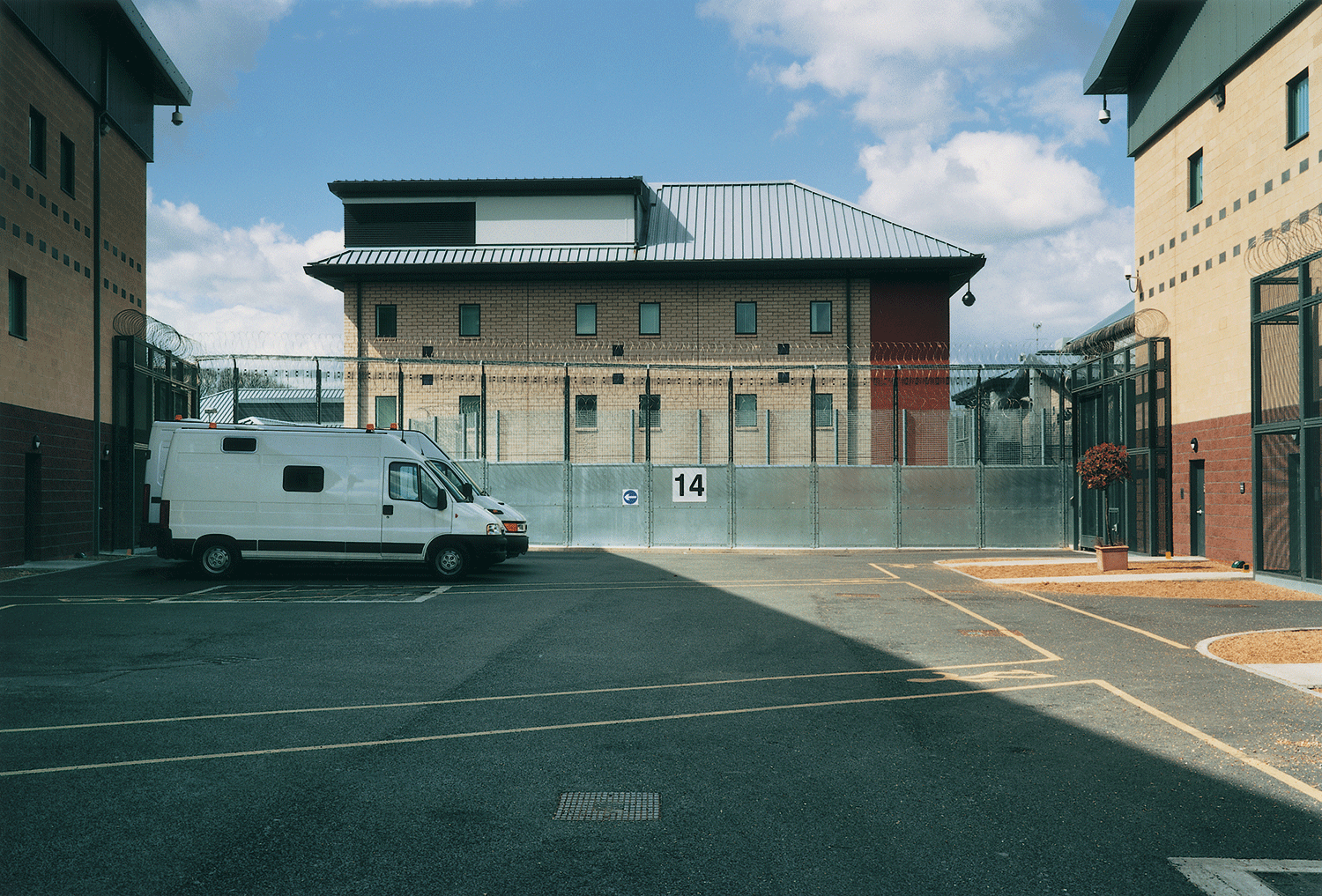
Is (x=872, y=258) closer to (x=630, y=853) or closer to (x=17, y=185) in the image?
(x=17, y=185)

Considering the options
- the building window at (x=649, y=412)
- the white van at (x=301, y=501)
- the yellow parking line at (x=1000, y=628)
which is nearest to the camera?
the yellow parking line at (x=1000, y=628)

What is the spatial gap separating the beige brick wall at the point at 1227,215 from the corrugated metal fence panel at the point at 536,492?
48.8 feet

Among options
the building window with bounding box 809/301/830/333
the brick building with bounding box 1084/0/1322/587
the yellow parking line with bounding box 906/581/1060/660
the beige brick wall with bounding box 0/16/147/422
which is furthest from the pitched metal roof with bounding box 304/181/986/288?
the yellow parking line with bounding box 906/581/1060/660

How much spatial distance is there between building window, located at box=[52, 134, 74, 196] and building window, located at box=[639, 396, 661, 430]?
13.8 m

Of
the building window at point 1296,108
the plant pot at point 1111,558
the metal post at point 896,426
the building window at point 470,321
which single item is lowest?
the plant pot at point 1111,558

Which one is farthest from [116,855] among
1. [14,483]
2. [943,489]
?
[943,489]

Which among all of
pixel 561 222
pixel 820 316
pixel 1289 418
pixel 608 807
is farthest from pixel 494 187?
pixel 608 807

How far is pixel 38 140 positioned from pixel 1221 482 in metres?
24.4

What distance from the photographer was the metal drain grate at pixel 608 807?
516 centimetres

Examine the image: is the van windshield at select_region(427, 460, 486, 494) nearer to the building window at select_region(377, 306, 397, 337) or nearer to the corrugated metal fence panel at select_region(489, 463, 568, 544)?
the corrugated metal fence panel at select_region(489, 463, 568, 544)

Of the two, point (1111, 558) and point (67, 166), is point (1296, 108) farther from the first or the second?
point (67, 166)

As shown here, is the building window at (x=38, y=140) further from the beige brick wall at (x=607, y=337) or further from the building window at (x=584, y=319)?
the building window at (x=584, y=319)

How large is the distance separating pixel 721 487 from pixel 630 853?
21.5 m

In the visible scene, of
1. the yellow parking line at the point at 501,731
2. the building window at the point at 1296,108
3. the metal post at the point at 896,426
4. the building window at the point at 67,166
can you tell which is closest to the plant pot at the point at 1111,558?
the metal post at the point at 896,426
